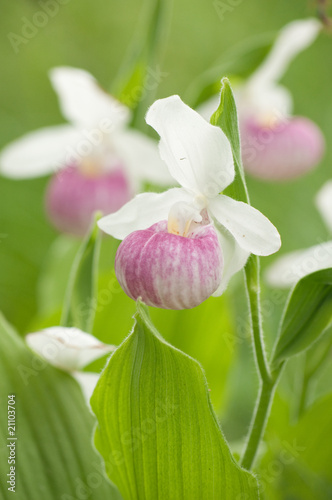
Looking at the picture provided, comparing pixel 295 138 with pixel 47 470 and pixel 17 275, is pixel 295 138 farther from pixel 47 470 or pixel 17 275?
pixel 17 275

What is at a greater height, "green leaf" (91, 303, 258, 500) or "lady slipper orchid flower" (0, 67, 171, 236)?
"lady slipper orchid flower" (0, 67, 171, 236)

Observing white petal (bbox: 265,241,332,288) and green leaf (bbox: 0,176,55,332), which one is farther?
green leaf (bbox: 0,176,55,332)

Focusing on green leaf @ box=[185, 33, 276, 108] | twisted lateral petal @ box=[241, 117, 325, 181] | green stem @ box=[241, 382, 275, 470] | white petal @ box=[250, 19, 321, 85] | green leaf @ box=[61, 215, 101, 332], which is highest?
white petal @ box=[250, 19, 321, 85]

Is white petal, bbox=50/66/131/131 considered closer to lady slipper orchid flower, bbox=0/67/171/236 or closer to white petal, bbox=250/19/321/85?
lady slipper orchid flower, bbox=0/67/171/236

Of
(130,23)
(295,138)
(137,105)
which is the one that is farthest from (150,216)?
(130,23)

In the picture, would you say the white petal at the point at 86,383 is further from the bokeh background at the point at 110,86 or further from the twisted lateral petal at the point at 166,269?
the bokeh background at the point at 110,86

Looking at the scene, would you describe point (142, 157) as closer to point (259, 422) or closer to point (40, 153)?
point (40, 153)

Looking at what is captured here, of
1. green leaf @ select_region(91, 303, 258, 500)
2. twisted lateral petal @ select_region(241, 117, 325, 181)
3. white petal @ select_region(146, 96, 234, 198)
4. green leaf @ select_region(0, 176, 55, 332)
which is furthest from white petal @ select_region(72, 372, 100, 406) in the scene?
green leaf @ select_region(0, 176, 55, 332)
